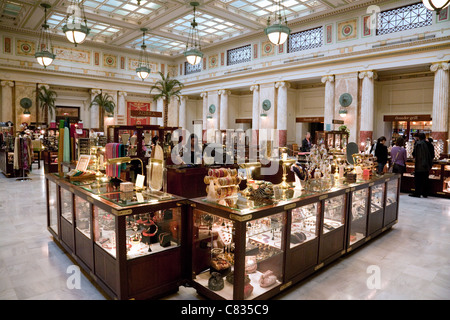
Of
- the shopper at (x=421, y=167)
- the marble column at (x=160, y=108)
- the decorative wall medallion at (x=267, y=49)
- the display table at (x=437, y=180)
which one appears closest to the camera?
the shopper at (x=421, y=167)

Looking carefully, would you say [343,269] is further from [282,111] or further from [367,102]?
[282,111]

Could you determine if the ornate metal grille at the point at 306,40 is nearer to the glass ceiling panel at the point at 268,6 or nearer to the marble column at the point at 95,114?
the glass ceiling panel at the point at 268,6

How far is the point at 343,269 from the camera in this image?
12.1ft

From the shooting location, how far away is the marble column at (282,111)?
1431 cm

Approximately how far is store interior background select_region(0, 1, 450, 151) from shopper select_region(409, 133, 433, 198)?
3.34 meters

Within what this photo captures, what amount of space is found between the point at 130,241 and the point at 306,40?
12866 mm

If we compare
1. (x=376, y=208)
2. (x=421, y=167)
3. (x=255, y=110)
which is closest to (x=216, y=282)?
(x=376, y=208)

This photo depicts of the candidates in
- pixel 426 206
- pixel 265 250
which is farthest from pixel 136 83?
pixel 265 250

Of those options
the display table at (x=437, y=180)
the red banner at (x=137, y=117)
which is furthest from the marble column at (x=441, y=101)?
the red banner at (x=137, y=117)

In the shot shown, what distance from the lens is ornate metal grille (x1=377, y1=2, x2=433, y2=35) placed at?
1026 cm

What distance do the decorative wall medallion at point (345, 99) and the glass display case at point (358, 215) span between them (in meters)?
8.64

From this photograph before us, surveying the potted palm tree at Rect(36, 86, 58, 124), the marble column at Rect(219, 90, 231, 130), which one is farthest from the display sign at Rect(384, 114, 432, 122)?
the potted palm tree at Rect(36, 86, 58, 124)

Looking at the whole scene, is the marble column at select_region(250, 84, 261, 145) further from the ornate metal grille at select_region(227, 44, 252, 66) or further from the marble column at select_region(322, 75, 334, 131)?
the marble column at select_region(322, 75, 334, 131)
